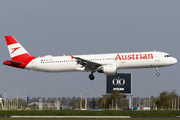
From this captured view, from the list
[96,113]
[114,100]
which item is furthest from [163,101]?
[96,113]

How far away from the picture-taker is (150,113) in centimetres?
6281

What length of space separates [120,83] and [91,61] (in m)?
78.1

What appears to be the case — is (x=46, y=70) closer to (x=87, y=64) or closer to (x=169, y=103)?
(x=87, y=64)

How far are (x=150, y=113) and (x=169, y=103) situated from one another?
60653 millimetres

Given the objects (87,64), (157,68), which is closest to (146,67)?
(157,68)

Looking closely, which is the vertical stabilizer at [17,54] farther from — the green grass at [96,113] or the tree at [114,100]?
the tree at [114,100]

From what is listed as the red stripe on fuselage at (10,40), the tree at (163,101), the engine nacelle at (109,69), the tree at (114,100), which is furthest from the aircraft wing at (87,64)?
the tree at (163,101)

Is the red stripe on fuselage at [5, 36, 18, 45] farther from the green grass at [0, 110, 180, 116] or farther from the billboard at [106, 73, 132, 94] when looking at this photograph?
the billboard at [106, 73, 132, 94]

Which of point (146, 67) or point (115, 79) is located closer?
point (146, 67)

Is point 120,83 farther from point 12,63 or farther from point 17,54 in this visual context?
point 12,63

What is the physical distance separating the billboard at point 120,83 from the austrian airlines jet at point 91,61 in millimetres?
73550

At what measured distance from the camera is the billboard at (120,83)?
432ft

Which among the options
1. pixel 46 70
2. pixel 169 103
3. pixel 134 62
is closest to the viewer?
pixel 134 62

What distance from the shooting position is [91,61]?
184 feet
